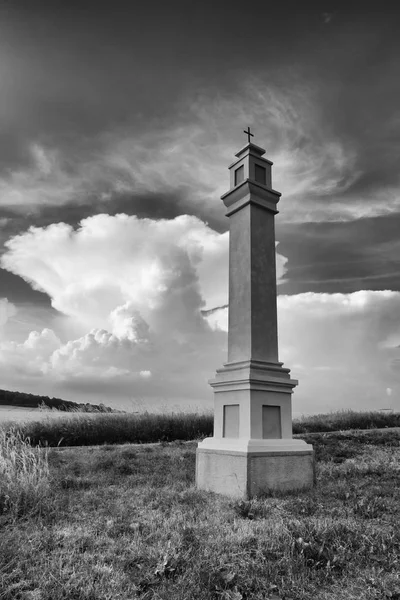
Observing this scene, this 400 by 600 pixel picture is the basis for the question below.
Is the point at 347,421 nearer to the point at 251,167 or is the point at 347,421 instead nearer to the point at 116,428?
the point at 116,428

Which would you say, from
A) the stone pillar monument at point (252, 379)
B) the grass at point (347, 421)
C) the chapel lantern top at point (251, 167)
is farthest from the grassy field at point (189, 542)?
the grass at point (347, 421)

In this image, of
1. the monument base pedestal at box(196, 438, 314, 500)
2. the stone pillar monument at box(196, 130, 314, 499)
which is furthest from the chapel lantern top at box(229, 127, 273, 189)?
the monument base pedestal at box(196, 438, 314, 500)

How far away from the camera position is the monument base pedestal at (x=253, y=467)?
5.75m

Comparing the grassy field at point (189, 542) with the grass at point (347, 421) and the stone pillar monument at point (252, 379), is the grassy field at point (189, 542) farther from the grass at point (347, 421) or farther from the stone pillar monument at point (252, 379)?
the grass at point (347, 421)

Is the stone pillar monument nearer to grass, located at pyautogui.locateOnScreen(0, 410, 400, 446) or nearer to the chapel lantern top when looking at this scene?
the chapel lantern top

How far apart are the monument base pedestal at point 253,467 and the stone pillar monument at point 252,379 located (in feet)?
0.04

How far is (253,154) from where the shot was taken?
23.9ft

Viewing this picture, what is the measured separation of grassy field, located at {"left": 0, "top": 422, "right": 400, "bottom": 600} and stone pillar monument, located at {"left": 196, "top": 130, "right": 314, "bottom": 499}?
1.30 ft

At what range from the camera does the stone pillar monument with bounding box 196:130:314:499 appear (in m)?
5.94

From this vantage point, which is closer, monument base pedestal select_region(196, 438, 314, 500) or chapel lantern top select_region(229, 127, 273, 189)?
monument base pedestal select_region(196, 438, 314, 500)

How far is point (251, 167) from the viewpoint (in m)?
7.21

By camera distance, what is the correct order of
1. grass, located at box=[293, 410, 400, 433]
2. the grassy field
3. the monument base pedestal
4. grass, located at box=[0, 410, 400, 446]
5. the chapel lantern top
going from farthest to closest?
grass, located at box=[293, 410, 400, 433] < grass, located at box=[0, 410, 400, 446] < the chapel lantern top < the monument base pedestal < the grassy field

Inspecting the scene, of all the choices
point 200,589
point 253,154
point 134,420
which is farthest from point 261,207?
point 134,420

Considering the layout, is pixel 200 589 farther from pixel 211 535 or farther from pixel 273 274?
pixel 273 274
